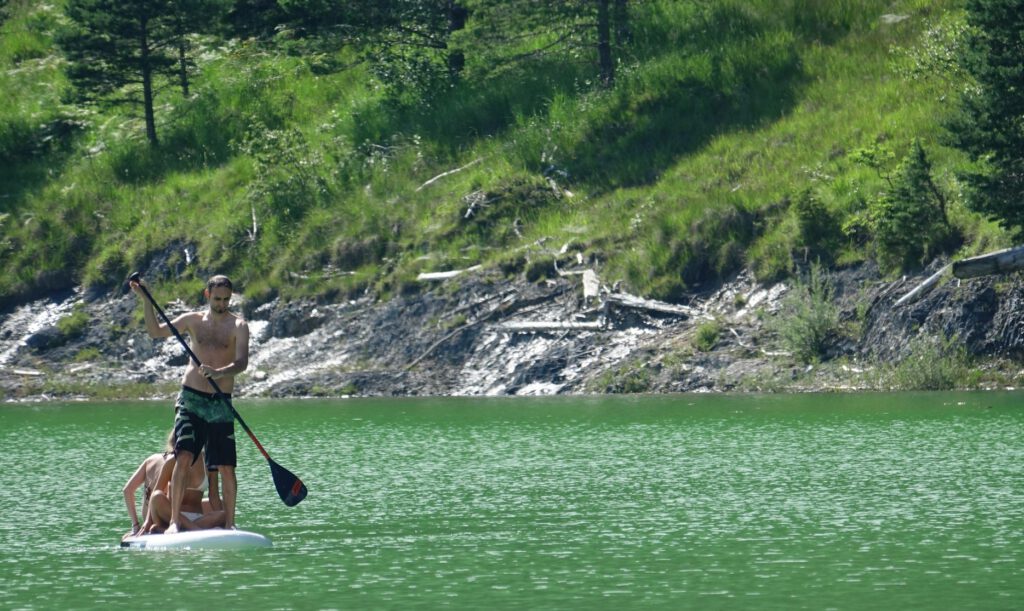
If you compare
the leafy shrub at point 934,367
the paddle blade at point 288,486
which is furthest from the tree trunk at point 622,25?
the paddle blade at point 288,486

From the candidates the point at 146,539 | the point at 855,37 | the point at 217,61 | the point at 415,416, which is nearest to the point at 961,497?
the point at 146,539

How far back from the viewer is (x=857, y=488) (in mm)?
18047

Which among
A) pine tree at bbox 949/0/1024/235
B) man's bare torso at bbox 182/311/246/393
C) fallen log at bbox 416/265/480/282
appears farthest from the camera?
fallen log at bbox 416/265/480/282

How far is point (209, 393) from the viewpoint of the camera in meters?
15.2

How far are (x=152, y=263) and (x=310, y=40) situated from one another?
9.01 meters

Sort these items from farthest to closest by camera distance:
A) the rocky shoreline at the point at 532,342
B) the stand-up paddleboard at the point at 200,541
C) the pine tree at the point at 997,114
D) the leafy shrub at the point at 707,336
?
the leafy shrub at the point at 707,336
the rocky shoreline at the point at 532,342
the pine tree at the point at 997,114
the stand-up paddleboard at the point at 200,541

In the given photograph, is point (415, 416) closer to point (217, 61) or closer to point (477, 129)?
point (477, 129)

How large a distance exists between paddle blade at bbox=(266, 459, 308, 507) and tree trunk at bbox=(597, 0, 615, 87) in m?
31.9

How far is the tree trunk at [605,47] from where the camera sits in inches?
1829

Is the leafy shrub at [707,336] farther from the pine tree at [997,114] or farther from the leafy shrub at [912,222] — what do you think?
the pine tree at [997,114]

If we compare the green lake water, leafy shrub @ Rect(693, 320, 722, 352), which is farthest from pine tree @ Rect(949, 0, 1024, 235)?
leafy shrub @ Rect(693, 320, 722, 352)

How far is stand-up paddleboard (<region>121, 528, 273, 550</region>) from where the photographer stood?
14625 millimetres

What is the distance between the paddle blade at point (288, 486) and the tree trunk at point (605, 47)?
3195 centimetres

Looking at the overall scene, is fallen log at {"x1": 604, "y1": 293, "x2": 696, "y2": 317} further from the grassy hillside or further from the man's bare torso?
the man's bare torso
